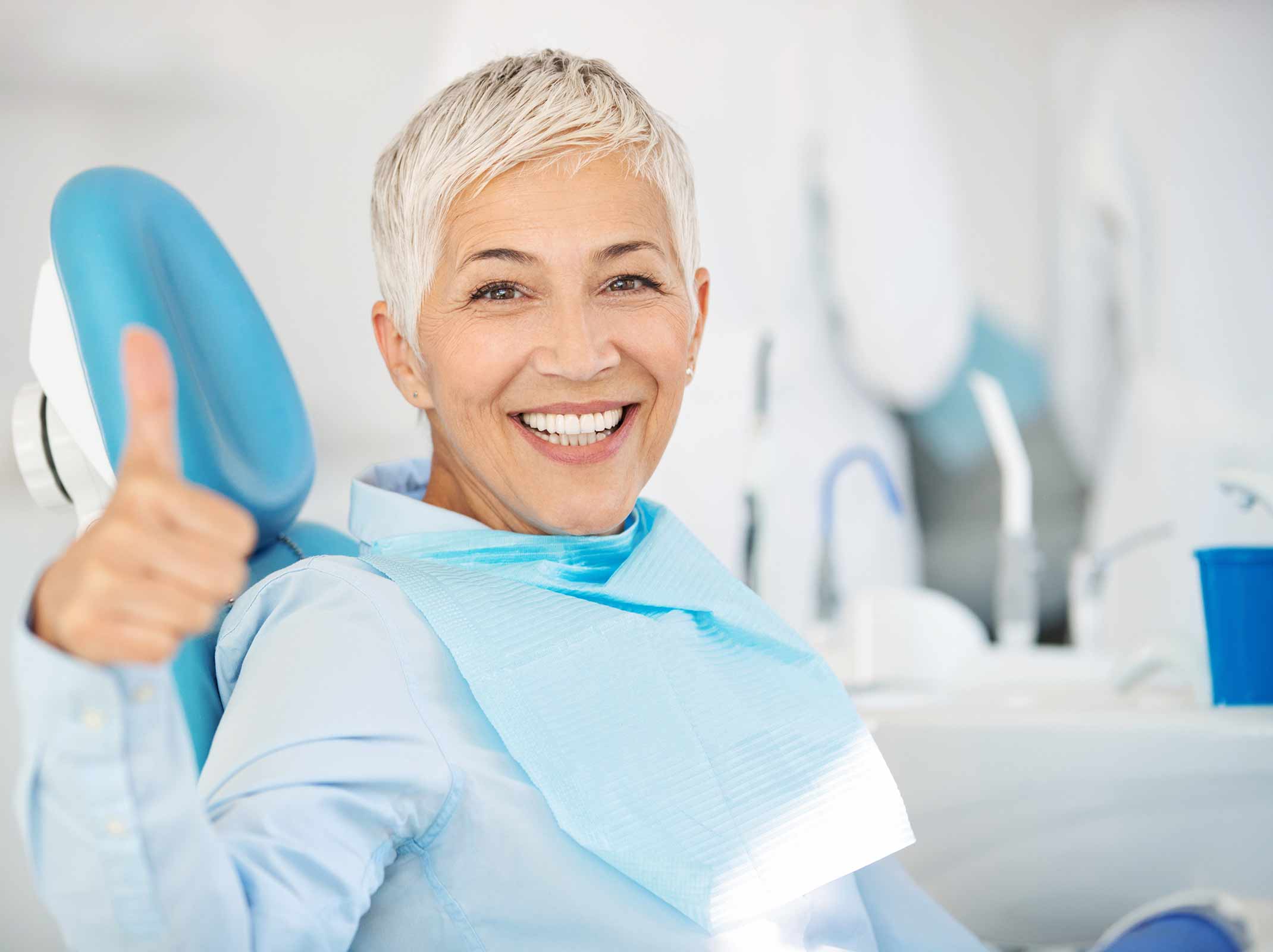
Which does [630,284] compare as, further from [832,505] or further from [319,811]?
[832,505]

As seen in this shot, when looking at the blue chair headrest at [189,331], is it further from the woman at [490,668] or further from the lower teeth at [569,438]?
the lower teeth at [569,438]

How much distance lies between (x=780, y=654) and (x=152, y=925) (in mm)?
588

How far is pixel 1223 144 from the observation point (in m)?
2.40

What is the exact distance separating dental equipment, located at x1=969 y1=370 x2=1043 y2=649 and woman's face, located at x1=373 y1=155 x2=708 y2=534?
136 centimetres

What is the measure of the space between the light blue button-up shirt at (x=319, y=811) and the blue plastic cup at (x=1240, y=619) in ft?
2.34

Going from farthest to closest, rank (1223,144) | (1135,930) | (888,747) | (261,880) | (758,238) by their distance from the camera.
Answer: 1. (1223,144)
2. (758,238)
3. (888,747)
4. (1135,930)
5. (261,880)

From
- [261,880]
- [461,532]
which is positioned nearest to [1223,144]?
[461,532]

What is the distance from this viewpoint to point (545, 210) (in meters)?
0.94

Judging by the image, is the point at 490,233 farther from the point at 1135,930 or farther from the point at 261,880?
the point at 1135,930

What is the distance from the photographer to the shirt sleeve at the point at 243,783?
20.2 inches

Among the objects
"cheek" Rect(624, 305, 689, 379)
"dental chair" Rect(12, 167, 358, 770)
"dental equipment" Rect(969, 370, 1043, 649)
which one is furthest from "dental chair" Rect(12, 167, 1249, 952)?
"dental equipment" Rect(969, 370, 1043, 649)

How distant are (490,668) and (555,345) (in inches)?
10.8

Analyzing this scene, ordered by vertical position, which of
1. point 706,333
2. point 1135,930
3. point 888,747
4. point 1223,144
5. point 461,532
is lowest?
point 1135,930

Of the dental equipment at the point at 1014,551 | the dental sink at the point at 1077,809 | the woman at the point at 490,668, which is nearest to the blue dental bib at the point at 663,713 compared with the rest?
the woman at the point at 490,668
